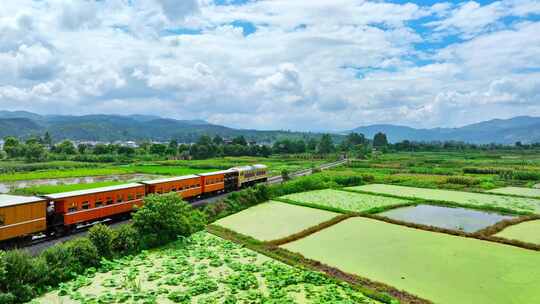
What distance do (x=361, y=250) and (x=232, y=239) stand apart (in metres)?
7.26

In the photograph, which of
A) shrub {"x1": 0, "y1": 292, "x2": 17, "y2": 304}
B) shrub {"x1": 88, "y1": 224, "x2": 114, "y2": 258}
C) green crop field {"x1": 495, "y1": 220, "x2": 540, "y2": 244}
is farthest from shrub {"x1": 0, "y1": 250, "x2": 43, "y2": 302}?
green crop field {"x1": 495, "y1": 220, "x2": 540, "y2": 244}

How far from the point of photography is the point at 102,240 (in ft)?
56.2

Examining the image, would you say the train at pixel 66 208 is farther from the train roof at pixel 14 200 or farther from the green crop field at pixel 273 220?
the green crop field at pixel 273 220

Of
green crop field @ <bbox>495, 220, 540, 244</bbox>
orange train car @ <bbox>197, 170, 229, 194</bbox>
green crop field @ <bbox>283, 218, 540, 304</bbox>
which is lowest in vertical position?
green crop field @ <bbox>283, 218, 540, 304</bbox>

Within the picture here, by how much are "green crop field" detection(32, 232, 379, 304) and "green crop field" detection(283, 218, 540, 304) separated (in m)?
2.60

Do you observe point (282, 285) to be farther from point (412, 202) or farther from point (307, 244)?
point (412, 202)

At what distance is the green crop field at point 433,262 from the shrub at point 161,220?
6.17 metres

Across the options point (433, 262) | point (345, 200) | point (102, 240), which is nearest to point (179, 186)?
point (102, 240)

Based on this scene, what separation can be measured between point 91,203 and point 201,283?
11.3 m

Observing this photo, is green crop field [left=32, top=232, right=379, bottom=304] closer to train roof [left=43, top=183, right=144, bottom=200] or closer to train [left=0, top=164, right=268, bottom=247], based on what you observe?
train [left=0, top=164, right=268, bottom=247]

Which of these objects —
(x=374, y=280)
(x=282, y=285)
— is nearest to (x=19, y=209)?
(x=282, y=285)

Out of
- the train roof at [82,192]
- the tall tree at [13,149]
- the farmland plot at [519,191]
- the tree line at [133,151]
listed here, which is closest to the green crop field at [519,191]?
the farmland plot at [519,191]

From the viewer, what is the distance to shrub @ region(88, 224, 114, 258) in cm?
1702

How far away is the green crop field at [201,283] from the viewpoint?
13.2 meters
